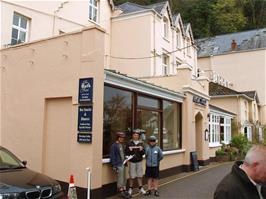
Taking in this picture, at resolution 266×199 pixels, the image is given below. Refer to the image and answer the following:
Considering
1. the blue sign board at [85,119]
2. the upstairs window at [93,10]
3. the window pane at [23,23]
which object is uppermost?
the upstairs window at [93,10]

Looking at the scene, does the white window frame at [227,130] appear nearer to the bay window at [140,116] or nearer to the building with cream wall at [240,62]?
the building with cream wall at [240,62]

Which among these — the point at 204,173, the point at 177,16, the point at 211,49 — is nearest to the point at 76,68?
the point at 204,173

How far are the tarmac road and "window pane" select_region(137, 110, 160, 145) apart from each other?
2034 mm

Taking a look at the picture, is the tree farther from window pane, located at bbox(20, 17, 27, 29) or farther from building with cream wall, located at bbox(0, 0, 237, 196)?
window pane, located at bbox(20, 17, 27, 29)

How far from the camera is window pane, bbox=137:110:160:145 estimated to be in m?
13.4

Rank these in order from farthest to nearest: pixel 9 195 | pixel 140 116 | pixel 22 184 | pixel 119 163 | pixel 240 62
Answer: pixel 240 62 < pixel 140 116 < pixel 119 163 < pixel 22 184 < pixel 9 195

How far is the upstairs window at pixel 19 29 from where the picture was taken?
1656cm

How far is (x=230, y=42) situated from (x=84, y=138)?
125 feet

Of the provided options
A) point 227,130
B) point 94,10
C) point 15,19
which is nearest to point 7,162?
point 15,19

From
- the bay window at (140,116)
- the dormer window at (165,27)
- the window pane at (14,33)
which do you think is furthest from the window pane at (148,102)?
the dormer window at (165,27)

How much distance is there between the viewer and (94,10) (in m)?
22.5

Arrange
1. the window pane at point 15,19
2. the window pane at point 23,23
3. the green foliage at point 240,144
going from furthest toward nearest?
the green foliage at point 240,144, the window pane at point 23,23, the window pane at point 15,19

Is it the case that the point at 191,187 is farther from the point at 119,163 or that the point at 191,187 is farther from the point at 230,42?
the point at 230,42

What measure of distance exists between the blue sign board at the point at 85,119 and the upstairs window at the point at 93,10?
12.6m
